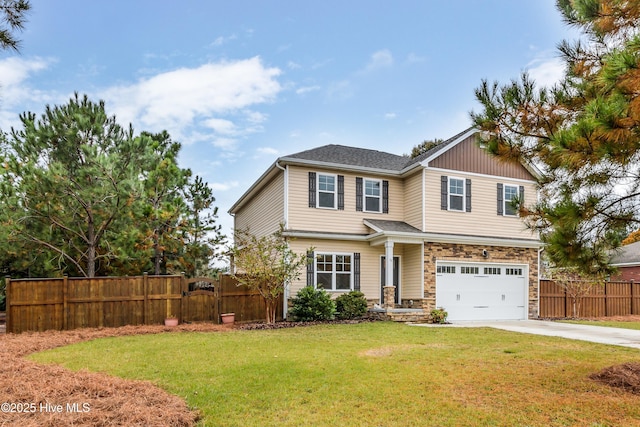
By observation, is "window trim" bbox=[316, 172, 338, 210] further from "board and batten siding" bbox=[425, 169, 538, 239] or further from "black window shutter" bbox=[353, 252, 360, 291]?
"board and batten siding" bbox=[425, 169, 538, 239]

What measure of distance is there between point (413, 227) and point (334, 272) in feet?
11.0

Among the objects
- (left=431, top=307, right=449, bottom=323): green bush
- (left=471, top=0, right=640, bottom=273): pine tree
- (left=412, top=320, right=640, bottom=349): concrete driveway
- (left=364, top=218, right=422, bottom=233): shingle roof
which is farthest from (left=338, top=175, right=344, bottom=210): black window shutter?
(left=471, top=0, right=640, bottom=273): pine tree

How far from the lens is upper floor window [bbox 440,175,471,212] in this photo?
1673 centimetres

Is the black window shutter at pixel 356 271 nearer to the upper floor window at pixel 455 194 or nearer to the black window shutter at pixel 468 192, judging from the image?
the upper floor window at pixel 455 194

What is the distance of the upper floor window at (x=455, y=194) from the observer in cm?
1673

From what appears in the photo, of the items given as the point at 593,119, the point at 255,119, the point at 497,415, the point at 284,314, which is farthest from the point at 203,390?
the point at 255,119

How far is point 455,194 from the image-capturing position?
16938 mm

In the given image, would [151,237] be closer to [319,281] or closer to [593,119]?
[319,281]

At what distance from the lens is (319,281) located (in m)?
15.6

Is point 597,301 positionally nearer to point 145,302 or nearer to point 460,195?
point 460,195

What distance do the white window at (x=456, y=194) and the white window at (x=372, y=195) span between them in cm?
263

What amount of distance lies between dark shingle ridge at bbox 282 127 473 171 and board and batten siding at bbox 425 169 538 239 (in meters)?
1.19

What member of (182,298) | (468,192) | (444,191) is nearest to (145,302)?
(182,298)

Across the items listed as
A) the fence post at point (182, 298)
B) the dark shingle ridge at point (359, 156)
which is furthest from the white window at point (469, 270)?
the fence post at point (182, 298)
